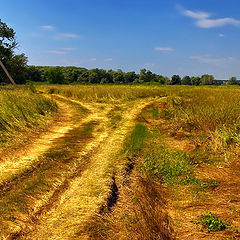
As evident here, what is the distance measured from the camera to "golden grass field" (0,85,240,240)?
2.82 metres

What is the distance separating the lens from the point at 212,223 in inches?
→ 109

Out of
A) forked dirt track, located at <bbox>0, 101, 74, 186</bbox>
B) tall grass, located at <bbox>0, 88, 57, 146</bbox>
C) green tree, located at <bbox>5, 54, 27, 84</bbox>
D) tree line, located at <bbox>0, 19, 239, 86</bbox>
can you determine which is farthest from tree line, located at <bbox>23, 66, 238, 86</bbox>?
forked dirt track, located at <bbox>0, 101, 74, 186</bbox>

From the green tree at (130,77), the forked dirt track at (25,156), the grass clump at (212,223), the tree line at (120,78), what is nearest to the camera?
the grass clump at (212,223)

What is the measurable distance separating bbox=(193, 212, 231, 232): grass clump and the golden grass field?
1 cm

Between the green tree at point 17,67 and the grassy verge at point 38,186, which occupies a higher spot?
the green tree at point 17,67

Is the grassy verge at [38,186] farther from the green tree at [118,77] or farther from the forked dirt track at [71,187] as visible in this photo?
the green tree at [118,77]

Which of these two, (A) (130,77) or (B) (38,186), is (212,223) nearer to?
(B) (38,186)

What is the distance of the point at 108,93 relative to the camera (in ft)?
64.1

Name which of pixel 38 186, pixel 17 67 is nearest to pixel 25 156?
pixel 38 186

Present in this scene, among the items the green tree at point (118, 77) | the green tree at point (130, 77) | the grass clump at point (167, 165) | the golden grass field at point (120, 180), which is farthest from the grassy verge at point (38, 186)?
the green tree at point (118, 77)

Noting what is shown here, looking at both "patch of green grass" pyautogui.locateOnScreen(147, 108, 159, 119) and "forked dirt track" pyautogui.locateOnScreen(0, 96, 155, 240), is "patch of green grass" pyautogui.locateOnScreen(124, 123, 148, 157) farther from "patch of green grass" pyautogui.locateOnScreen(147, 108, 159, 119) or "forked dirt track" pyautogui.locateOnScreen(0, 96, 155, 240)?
"patch of green grass" pyautogui.locateOnScreen(147, 108, 159, 119)

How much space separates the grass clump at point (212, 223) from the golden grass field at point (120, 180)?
0.5 inches

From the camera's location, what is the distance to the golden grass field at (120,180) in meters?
2.82

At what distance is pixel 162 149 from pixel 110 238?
3888mm
